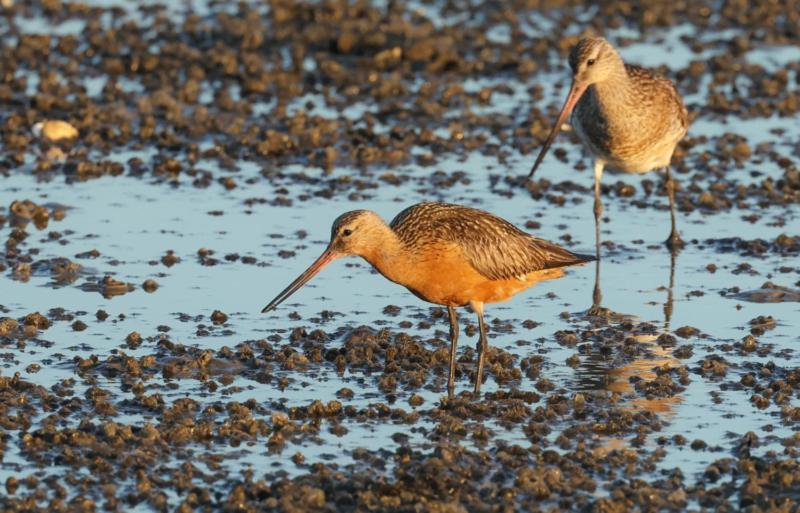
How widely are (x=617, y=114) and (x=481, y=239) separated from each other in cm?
364

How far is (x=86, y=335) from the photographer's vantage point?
11.3 m

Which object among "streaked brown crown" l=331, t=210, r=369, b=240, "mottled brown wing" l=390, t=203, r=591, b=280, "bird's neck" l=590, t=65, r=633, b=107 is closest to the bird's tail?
"mottled brown wing" l=390, t=203, r=591, b=280

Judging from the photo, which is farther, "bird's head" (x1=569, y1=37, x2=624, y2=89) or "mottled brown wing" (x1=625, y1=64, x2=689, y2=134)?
"mottled brown wing" (x1=625, y1=64, x2=689, y2=134)

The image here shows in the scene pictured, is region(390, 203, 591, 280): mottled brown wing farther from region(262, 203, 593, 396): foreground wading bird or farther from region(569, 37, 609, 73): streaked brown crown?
region(569, 37, 609, 73): streaked brown crown

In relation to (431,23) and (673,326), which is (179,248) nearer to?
(673,326)

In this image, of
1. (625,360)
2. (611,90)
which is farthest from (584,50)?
(625,360)

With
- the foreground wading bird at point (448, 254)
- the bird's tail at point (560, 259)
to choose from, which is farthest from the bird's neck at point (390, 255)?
the bird's tail at point (560, 259)

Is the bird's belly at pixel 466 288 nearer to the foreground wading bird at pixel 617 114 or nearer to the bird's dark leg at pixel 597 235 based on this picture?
the bird's dark leg at pixel 597 235

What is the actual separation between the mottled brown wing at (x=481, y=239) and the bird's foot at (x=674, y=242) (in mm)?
2942

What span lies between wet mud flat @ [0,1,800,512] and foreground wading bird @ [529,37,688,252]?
61 cm

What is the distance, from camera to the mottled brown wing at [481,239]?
1054cm

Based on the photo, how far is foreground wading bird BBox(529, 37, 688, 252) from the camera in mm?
13695

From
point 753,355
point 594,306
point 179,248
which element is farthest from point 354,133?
point 753,355

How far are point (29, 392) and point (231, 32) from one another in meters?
10.6
